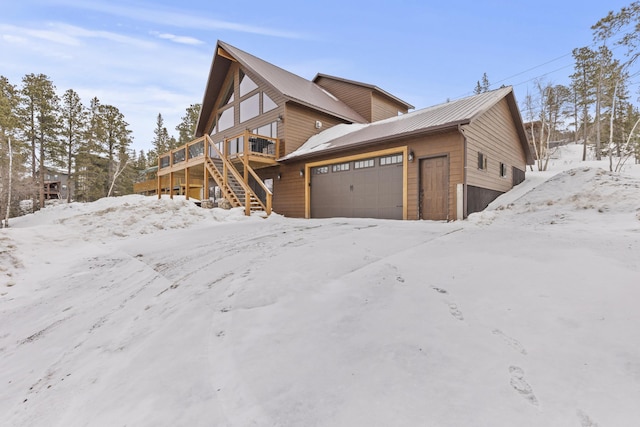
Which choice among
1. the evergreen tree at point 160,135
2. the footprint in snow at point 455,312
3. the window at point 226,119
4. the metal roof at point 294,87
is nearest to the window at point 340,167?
the metal roof at point 294,87

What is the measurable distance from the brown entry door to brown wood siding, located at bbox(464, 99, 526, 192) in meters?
0.69

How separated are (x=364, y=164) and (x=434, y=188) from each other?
8.77 ft

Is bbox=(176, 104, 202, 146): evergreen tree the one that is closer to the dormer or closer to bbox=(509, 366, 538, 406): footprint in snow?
the dormer

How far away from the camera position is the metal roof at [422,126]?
830cm

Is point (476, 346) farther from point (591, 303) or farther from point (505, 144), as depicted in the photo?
point (505, 144)

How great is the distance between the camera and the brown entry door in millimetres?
8387

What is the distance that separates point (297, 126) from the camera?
13211 millimetres

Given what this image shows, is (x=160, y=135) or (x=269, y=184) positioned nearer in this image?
(x=269, y=184)

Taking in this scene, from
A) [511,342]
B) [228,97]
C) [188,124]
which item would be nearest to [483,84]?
[188,124]

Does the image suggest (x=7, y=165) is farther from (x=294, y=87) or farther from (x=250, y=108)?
(x=294, y=87)

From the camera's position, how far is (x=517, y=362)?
1.54 m

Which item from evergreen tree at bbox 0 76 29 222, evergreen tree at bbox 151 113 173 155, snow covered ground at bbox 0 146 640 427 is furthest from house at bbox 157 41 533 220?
evergreen tree at bbox 151 113 173 155

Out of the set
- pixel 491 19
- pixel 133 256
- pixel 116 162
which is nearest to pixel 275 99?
pixel 133 256

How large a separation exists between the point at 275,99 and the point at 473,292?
1297cm
